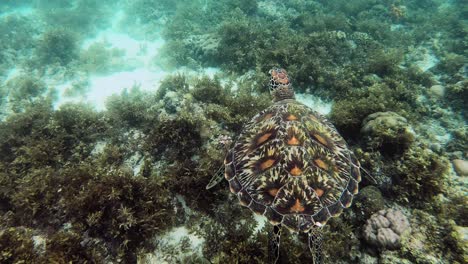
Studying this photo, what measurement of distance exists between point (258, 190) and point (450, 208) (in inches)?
142

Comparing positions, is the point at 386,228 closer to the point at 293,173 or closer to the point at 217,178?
the point at 293,173

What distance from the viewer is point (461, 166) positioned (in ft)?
16.9

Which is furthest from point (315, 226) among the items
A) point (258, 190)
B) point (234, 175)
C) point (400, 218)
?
point (400, 218)

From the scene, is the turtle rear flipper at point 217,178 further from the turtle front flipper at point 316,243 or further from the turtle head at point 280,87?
the turtle head at point 280,87

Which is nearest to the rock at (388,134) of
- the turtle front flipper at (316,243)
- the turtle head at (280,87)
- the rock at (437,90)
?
the turtle head at (280,87)

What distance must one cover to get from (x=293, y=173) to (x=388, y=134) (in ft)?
9.64

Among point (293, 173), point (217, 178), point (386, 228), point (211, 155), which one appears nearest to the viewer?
point (293, 173)

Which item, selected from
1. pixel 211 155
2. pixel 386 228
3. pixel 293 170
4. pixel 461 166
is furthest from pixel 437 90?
pixel 211 155

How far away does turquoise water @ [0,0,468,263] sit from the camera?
3.43 meters

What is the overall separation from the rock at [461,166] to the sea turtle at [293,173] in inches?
134


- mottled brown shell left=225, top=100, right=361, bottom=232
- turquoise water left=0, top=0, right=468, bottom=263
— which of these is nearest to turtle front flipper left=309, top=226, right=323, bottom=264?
mottled brown shell left=225, top=100, right=361, bottom=232

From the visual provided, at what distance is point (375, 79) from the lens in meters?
7.70

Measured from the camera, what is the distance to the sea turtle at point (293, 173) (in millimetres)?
2904

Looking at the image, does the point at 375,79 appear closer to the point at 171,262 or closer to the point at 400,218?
the point at 400,218
